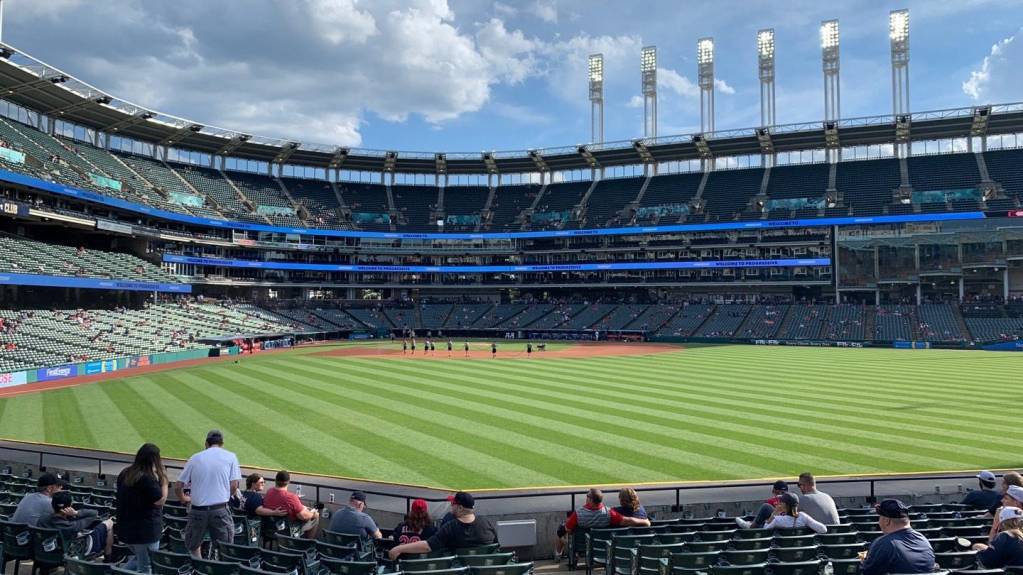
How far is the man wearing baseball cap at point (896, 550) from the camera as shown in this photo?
5.70 m

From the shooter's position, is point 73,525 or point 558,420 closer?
point 73,525

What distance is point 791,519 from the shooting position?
868 centimetres

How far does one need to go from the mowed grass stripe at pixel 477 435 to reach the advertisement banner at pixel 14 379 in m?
18.4

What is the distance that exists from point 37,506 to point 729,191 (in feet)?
285

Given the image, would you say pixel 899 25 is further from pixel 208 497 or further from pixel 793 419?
pixel 208 497

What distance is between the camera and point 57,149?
61.7m

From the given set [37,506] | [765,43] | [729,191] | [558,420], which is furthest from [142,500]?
[765,43]

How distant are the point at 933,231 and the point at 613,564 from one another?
79.1 metres

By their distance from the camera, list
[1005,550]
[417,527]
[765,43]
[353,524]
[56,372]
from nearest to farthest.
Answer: [1005,550] → [417,527] → [353,524] → [56,372] → [765,43]

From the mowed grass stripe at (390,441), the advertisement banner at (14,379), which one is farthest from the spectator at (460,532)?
the advertisement banner at (14,379)

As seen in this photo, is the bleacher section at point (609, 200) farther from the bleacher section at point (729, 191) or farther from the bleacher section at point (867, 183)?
the bleacher section at point (867, 183)

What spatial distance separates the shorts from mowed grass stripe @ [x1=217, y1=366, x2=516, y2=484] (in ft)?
27.3

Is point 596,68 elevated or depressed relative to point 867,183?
elevated

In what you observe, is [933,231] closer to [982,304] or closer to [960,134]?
[982,304]
